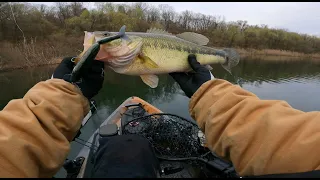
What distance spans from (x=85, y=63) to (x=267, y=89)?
17531mm

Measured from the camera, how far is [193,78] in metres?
2.44

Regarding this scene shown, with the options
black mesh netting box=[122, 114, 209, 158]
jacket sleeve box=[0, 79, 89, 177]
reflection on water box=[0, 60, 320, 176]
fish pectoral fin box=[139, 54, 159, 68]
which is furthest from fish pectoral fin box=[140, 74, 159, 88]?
reflection on water box=[0, 60, 320, 176]

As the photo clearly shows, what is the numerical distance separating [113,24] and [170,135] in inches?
1084

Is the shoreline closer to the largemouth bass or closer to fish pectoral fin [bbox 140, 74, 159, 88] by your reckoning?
the largemouth bass

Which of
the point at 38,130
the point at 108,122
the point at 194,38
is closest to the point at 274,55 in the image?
the point at 108,122

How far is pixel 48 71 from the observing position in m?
19.1

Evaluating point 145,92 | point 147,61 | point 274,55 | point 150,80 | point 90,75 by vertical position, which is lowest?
point 274,55

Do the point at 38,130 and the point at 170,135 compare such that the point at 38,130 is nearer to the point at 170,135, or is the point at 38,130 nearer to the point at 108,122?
the point at 170,135

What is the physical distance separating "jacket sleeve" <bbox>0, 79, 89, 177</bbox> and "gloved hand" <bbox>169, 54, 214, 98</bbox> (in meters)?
1.15

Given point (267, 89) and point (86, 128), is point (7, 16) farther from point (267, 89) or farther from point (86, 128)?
point (267, 89)

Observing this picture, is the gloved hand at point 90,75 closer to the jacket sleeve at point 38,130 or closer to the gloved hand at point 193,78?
the jacket sleeve at point 38,130

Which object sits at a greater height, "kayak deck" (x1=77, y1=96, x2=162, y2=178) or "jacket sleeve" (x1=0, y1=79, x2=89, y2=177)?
"jacket sleeve" (x1=0, y1=79, x2=89, y2=177)

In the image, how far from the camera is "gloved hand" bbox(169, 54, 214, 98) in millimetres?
2303

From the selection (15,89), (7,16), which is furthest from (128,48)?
(7,16)
